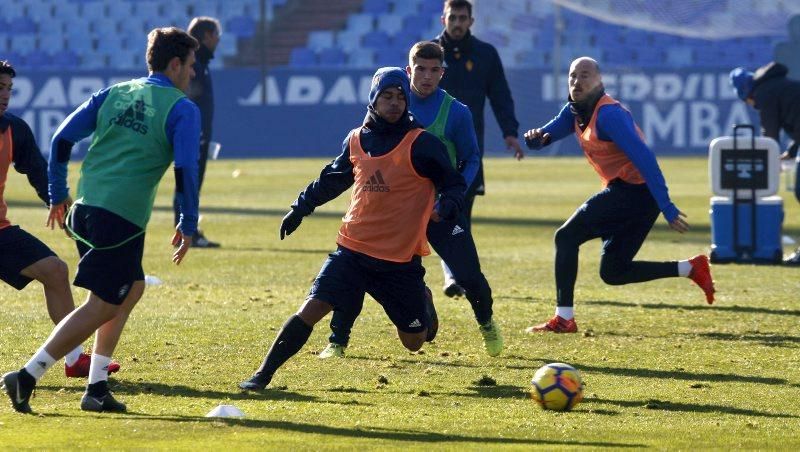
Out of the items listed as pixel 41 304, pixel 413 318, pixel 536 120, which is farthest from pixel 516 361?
pixel 536 120

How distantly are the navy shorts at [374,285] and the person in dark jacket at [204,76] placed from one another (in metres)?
8.47

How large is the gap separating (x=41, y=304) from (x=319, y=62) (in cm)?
3186

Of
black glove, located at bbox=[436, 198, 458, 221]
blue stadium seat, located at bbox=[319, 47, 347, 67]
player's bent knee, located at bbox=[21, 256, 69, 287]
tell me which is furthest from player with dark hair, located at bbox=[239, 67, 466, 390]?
blue stadium seat, located at bbox=[319, 47, 347, 67]

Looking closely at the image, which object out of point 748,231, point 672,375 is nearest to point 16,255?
point 672,375

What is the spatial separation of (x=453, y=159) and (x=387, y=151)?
1.72 meters

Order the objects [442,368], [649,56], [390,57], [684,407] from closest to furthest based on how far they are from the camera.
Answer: [684,407]
[442,368]
[649,56]
[390,57]

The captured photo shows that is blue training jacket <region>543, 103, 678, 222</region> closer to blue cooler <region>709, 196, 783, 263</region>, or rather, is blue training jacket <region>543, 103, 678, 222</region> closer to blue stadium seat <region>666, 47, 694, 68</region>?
blue cooler <region>709, 196, 783, 263</region>

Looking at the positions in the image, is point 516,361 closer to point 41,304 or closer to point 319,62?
point 41,304

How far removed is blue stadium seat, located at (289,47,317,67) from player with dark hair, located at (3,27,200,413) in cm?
3606

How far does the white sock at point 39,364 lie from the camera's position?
23.6 feet

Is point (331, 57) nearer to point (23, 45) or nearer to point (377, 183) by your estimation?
point (23, 45)

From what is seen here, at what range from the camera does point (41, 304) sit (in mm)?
11906

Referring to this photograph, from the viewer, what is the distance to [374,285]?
7980 millimetres

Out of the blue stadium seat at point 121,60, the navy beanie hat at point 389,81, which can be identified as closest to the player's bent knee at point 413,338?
the navy beanie hat at point 389,81
